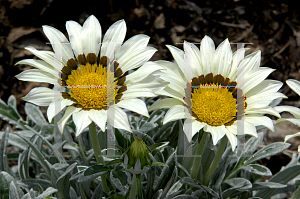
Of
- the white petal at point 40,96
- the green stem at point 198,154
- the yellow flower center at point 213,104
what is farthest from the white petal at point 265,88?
the white petal at point 40,96

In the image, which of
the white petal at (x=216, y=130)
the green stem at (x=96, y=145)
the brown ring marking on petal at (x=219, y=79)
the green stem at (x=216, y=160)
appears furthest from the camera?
the brown ring marking on petal at (x=219, y=79)

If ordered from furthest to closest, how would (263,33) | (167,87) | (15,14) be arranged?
(263,33) → (15,14) → (167,87)

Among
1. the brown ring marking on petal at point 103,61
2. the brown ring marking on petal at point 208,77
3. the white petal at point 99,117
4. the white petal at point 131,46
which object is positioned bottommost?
the white petal at point 99,117

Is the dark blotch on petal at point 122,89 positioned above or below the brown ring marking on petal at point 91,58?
below

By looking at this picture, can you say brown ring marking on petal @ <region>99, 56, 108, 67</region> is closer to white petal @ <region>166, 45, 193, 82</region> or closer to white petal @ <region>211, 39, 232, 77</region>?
white petal @ <region>166, 45, 193, 82</region>

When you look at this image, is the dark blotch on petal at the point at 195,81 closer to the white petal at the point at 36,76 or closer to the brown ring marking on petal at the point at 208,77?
the brown ring marking on petal at the point at 208,77

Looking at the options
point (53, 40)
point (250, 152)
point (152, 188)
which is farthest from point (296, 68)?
point (53, 40)

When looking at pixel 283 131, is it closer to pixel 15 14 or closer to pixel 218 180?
pixel 218 180
